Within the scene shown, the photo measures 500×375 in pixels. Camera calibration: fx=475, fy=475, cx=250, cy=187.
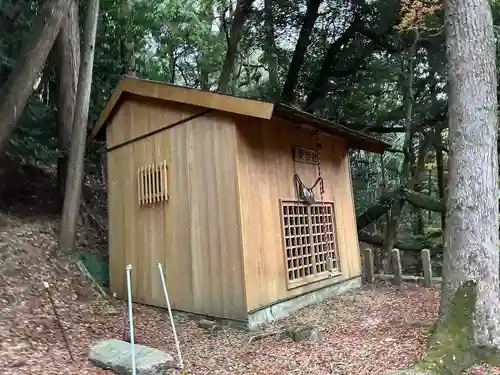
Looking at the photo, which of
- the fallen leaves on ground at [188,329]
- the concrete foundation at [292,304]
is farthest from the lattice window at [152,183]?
the concrete foundation at [292,304]

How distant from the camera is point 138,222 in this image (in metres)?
7.64

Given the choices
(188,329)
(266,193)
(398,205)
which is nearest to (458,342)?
(266,193)

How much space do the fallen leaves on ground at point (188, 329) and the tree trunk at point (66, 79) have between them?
5.91 feet

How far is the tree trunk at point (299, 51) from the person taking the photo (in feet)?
40.4

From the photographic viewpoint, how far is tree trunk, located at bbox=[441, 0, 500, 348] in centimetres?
448

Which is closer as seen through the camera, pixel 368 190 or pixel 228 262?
pixel 228 262

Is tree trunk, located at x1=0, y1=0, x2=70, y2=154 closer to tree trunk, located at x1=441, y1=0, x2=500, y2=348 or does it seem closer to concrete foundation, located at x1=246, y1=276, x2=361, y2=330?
concrete foundation, located at x1=246, y1=276, x2=361, y2=330

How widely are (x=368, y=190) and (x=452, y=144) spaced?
11107 millimetres

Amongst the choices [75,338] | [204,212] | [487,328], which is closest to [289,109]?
[204,212]

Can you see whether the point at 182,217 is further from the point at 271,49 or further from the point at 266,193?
the point at 271,49

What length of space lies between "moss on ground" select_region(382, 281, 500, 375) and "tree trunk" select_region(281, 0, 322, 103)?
8832 mm

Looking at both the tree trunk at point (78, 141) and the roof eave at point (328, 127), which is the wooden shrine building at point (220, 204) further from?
the tree trunk at point (78, 141)

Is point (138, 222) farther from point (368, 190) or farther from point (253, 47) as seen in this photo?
point (368, 190)

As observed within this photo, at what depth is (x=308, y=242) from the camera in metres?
7.73
